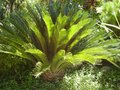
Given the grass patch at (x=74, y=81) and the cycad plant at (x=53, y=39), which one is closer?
the cycad plant at (x=53, y=39)

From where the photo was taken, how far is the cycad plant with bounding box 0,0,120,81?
5105 mm

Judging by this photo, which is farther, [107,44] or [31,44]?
[107,44]

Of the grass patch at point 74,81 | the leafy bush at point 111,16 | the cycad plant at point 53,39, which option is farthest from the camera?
the leafy bush at point 111,16

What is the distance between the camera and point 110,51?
531cm

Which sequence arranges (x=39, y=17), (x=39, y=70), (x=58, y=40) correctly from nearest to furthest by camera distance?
(x=39, y=70)
(x=58, y=40)
(x=39, y=17)

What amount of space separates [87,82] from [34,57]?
1050mm

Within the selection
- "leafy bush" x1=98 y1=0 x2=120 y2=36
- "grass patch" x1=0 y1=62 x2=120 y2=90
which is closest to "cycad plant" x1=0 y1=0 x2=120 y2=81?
"grass patch" x1=0 y1=62 x2=120 y2=90

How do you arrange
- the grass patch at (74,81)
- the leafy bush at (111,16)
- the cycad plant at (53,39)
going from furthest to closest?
the leafy bush at (111,16) < the grass patch at (74,81) < the cycad plant at (53,39)

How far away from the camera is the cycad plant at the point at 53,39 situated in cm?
511

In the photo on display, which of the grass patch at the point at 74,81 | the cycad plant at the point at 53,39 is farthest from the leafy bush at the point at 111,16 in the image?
the cycad plant at the point at 53,39

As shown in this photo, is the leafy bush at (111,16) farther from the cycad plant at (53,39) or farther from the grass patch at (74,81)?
the cycad plant at (53,39)

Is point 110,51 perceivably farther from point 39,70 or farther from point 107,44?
point 39,70

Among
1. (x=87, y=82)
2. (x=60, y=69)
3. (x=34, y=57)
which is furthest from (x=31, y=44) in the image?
(x=87, y=82)

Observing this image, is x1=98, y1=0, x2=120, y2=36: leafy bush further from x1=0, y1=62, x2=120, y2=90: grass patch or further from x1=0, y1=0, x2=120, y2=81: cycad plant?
x1=0, y1=0, x2=120, y2=81: cycad plant
